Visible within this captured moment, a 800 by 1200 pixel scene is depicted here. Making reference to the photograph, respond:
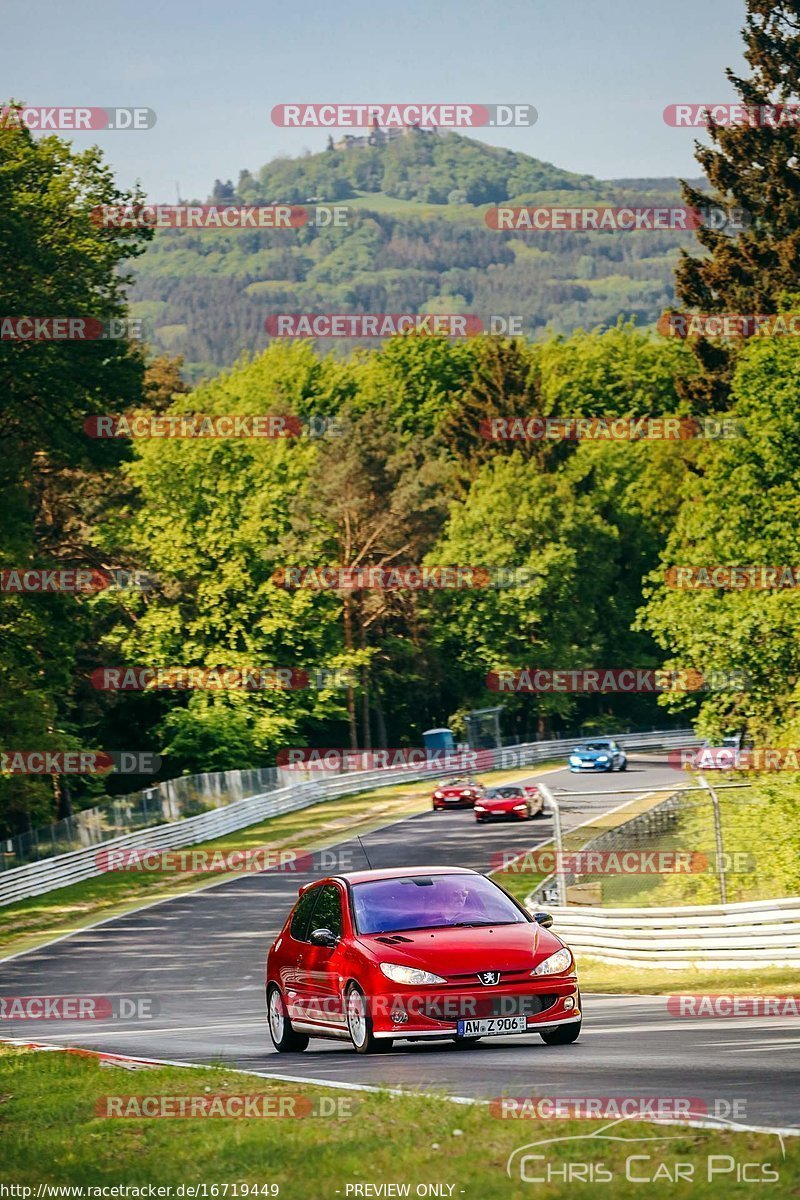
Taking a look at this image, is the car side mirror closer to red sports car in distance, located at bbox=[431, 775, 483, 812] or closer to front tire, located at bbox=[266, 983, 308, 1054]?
front tire, located at bbox=[266, 983, 308, 1054]

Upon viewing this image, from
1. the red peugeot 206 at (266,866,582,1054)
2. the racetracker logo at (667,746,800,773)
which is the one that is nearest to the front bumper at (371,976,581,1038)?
the red peugeot 206 at (266,866,582,1054)

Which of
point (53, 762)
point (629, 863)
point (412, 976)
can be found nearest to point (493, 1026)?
point (412, 976)

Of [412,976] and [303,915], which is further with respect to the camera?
[303,915]

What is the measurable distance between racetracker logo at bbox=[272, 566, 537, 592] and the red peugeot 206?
60.7 m

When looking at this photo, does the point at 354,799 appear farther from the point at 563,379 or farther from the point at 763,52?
the point at 563,379

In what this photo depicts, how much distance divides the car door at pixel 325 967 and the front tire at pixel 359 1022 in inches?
5.5

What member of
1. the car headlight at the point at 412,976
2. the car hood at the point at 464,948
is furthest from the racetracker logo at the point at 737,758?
the car headlight at the point at 412,976

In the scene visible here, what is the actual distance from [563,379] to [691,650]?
194 ft

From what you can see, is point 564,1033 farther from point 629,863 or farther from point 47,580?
point 47,580

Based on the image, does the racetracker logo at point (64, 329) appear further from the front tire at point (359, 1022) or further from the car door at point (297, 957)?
the front tire at point (359, 1022)

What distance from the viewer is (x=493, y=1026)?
12.4 metres

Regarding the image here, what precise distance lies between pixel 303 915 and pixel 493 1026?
8.36ft

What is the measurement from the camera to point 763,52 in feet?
194

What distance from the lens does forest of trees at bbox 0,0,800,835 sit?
44688 mm
